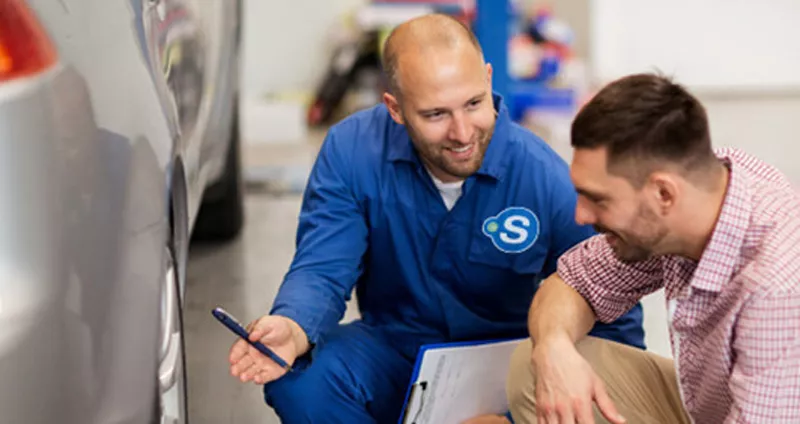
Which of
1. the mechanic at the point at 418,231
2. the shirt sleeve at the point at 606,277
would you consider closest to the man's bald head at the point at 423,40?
the mechanic at the point at 418,231

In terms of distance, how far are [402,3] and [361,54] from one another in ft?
1.36

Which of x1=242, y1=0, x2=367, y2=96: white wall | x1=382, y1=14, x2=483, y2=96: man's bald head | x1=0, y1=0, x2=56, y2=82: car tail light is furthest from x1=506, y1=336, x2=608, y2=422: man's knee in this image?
x1=242, y1=0, x2=367, y2=96: white wall

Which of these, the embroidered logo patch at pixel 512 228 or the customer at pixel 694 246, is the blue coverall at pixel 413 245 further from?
the customer at pixel 694 246

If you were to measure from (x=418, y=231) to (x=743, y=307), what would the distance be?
0.76m

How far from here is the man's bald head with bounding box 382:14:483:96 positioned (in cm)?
200

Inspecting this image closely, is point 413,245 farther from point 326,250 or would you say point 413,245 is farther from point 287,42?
point 287,42

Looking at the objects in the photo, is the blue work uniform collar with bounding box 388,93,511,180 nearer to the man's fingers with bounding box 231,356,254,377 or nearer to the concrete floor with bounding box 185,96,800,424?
the man's fingers with bounding box 231,356,254,377

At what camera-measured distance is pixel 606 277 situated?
183 centimetres

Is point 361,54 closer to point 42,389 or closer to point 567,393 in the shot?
point 567,393

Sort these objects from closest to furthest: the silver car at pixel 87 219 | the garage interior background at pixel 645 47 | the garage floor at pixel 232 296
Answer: the silver car at pixel 87 219 → the garage floor at pixel 232 296 → the garage interior background at pixel 645 47

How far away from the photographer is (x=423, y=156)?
2.06 m

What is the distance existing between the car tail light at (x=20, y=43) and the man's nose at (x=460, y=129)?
0.89 meters

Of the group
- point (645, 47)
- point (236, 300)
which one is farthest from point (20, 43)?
point (645, 47)

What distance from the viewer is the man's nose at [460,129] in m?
1.95
